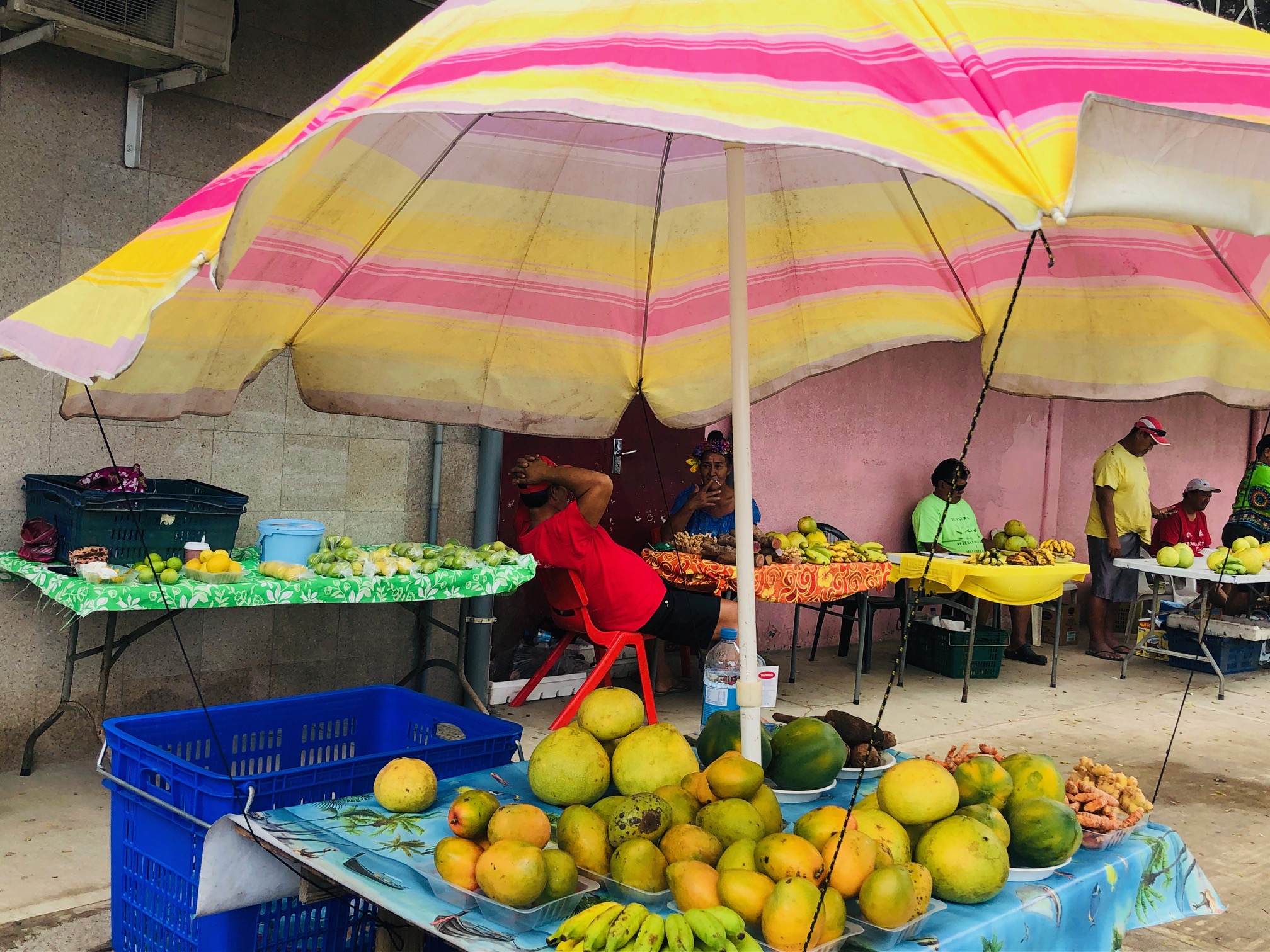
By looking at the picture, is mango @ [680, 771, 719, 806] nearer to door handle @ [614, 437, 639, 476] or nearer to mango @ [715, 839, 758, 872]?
mango @ [715, 839, 758, 872]

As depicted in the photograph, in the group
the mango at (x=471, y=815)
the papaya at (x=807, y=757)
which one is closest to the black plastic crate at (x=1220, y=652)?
the papaya at (x=807, y=757)

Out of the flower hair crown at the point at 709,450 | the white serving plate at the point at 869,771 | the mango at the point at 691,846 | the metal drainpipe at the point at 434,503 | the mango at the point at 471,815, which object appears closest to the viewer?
the mango at the point at 691,846

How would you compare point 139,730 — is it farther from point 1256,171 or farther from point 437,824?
point 1256,171

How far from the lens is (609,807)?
2.29 metres

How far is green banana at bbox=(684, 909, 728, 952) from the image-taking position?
1791 millimetres

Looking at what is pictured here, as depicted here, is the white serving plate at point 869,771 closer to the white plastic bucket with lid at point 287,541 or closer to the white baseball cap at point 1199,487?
the white plastic bucket with lid at point 287,541

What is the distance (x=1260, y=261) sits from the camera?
317cm

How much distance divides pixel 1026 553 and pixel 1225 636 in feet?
8.07

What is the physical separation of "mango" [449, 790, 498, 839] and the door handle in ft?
18.3

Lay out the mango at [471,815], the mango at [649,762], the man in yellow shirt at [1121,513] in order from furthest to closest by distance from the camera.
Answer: the man in yellow shirt at [1121,513] < the mango at [649,762] < the mango at [471,815]

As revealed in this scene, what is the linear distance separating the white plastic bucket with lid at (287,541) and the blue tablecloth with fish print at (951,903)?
9.75 feet

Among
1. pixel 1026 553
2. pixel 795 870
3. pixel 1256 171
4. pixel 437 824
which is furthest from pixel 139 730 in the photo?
pixel 1026 553

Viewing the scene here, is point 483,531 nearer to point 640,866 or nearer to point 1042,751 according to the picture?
point 1042,751

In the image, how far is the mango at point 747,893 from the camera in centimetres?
Result: 193
